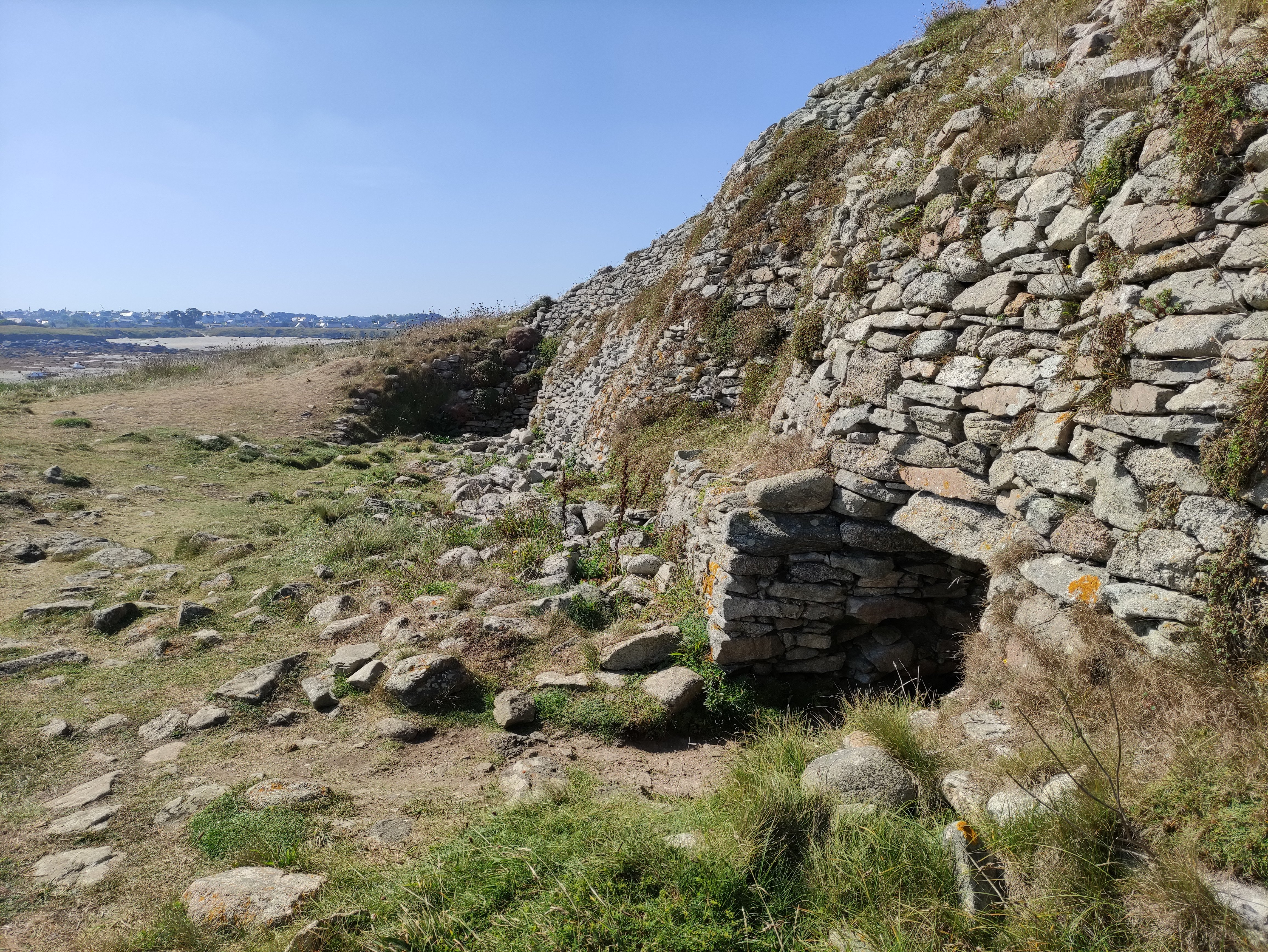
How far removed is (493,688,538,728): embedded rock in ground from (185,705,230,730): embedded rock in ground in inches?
95.0

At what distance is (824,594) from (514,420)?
18.7m

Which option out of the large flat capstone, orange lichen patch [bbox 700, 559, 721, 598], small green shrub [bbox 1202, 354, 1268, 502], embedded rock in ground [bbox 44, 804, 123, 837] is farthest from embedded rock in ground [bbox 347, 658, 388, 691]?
small green shrub [bbox 1202, 354, 1268, 502]

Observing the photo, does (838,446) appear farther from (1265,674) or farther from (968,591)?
(1265,674)

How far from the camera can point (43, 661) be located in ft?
23.2

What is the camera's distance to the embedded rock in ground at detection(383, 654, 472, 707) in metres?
6.27

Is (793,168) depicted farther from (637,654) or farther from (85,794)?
(85,794)

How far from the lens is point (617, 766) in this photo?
5480mm

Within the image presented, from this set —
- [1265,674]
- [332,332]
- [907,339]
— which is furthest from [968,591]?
[332,332]

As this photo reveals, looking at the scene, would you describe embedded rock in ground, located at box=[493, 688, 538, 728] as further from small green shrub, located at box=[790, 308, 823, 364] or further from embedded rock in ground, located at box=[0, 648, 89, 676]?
small green shrub, located at box=[790, 308, 823, 364]

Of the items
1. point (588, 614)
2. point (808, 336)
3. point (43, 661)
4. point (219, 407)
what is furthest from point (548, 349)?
point (43, 661)

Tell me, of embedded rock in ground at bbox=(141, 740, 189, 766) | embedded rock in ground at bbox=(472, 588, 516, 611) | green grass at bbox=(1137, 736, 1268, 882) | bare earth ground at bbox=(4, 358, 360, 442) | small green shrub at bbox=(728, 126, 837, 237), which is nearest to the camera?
green grass at bbox=(1137, 736, 1268, 882)

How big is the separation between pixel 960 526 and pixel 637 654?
3.11 metres

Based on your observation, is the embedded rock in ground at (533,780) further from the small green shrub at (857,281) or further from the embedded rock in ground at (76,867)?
the small green shrub at (857,281)

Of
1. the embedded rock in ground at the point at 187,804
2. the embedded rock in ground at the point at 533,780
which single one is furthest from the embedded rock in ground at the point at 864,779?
the embedded rock in ground at the point at 187,804
